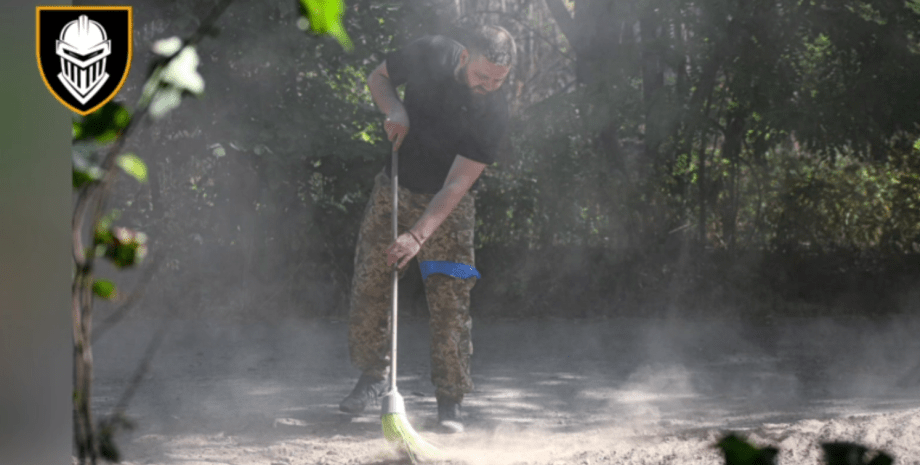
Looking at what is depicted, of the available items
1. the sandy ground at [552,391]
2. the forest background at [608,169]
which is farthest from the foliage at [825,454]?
the forest background at [608,169]

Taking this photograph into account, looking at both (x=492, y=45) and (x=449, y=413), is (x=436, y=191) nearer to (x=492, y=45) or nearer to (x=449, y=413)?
(x=492, y=45)

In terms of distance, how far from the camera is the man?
4152mm

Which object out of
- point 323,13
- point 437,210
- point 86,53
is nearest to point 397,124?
point 437,210

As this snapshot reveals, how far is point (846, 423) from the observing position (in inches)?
148

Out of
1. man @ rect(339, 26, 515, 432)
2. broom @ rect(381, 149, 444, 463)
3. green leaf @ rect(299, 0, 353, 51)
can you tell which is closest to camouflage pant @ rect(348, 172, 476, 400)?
man @ rect(339, 26, 515, 432)

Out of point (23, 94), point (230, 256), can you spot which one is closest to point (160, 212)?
point (230, 256)

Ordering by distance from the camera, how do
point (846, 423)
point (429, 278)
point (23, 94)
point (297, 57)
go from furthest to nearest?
point (297, 57), point (429, 278), point (846, 423), point (23, 94)

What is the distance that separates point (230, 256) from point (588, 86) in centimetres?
324

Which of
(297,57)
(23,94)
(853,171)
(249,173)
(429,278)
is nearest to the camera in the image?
(23,94)

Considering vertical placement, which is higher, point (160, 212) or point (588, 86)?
point (588, 86)

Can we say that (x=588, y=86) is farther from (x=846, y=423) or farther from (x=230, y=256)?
(x=846, y=423)

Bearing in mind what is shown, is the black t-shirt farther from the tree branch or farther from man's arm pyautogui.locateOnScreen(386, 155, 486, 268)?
the tree branch

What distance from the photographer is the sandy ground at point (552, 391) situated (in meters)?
3.76

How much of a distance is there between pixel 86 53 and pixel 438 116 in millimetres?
2742
